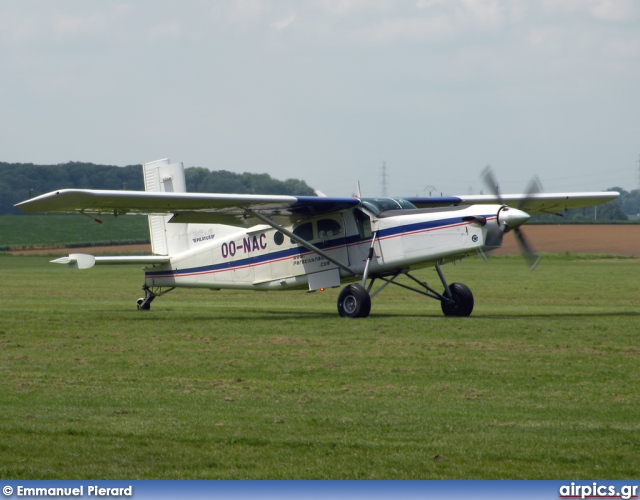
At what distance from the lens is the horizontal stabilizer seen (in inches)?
890

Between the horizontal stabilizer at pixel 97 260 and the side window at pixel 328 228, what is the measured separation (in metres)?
4.78

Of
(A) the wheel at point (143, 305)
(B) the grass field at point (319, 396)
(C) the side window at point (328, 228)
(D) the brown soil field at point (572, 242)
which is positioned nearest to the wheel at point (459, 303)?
(B) the grass field at point (319, 396)

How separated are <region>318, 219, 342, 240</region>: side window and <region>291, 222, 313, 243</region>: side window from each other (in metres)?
0.26

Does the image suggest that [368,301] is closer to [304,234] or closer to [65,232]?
[304,234]

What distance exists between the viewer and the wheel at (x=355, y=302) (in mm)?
19719

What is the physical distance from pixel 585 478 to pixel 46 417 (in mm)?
5095

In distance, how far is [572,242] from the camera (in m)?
63.8

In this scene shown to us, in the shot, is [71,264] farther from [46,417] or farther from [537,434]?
[537,434]

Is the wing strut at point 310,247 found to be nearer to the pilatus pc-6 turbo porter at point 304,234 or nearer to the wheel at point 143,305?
the pilatus pc-6 turbo porter at point 304,234

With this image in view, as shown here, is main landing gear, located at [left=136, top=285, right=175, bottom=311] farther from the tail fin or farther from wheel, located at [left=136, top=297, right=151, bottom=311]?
the tail fin

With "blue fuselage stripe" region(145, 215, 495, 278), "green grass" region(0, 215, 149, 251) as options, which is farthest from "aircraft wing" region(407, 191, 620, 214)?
"green grass" region(0, 215, 149, 251)

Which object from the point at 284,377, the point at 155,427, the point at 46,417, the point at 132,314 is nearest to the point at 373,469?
the point at 155,427

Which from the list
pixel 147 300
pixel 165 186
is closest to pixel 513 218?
pixel 165 186

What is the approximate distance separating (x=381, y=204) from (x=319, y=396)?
1046cm
